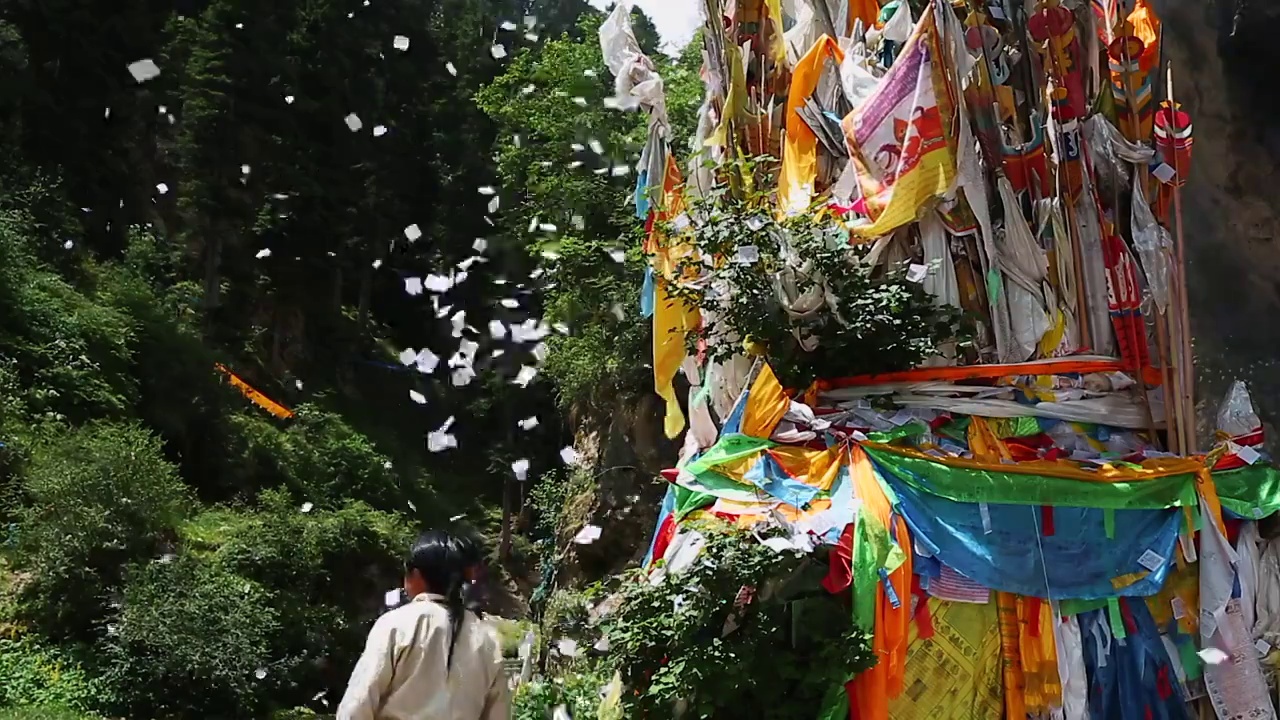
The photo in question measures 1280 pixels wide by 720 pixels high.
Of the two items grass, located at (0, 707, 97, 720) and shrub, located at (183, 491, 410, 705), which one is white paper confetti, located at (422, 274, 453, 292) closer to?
shrub, located at (183, 491, 410, 705)

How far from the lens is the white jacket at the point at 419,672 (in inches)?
Answer: 144

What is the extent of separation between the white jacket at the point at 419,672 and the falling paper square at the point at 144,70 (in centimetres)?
2537

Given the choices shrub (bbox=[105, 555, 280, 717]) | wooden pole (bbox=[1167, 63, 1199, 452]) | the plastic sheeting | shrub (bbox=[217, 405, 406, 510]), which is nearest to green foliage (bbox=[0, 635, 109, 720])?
shrub (bbox=[105, 555, 280, 717])

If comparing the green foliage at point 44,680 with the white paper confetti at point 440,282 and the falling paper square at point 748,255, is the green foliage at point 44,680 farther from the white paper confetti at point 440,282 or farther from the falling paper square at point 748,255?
the white paper confetti at point 440,282

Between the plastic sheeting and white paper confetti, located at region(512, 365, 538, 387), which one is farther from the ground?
white paper confetti, located at region(512, 365, 538, 387)

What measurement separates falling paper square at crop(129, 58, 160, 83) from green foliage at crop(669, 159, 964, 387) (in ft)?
77.8

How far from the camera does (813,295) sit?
5516 mm

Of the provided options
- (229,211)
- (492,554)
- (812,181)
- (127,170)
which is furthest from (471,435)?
(812,181)

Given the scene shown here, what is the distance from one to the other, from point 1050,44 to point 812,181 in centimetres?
138

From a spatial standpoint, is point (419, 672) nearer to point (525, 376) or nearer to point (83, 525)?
point (83, 525)

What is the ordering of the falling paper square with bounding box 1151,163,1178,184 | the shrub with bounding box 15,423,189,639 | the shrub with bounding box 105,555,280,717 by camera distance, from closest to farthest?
the falling paper square with bounding box 1151,163,1178,184
the shrub with bounding box 105,555,280,717
the shrub with bounding box 15,423,189,639

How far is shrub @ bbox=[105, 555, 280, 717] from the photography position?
14.6 meters

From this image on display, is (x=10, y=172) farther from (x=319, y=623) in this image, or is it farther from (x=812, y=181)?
(x=812, y=181)

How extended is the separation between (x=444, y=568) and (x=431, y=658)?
282mm
